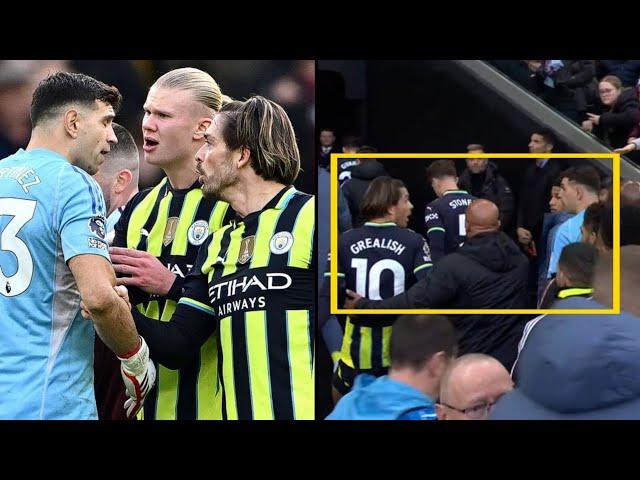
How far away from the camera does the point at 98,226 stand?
13.6 ft

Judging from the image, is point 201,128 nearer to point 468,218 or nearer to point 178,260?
point 178,260

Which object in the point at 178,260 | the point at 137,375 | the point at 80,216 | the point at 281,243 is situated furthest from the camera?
the point at 178,260

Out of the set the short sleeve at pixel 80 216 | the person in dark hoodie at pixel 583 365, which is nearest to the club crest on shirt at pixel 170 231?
the short sleeve at pixel 80 216

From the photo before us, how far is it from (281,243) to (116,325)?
0.73 metres

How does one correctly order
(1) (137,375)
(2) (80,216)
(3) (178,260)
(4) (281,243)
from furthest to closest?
(3) (178,260)
(4) (281,243)
(1) (137,375)
(2) (80,216)

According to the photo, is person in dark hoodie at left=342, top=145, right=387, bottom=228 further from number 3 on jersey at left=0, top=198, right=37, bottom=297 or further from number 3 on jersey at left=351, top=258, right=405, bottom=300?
number 3 on jersey at left=0, top=198, right=37, bottom=297

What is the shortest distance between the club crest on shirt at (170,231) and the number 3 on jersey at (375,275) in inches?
28.5

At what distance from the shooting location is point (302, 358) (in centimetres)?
448

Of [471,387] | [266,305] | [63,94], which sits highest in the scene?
[63,94]

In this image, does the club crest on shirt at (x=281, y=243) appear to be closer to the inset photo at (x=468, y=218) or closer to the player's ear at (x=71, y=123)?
the inset photo at (x=468, y=218)

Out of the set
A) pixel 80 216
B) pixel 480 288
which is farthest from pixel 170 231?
pixel 480 288

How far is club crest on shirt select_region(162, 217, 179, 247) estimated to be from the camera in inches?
181

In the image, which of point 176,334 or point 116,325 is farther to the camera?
point 176,334
